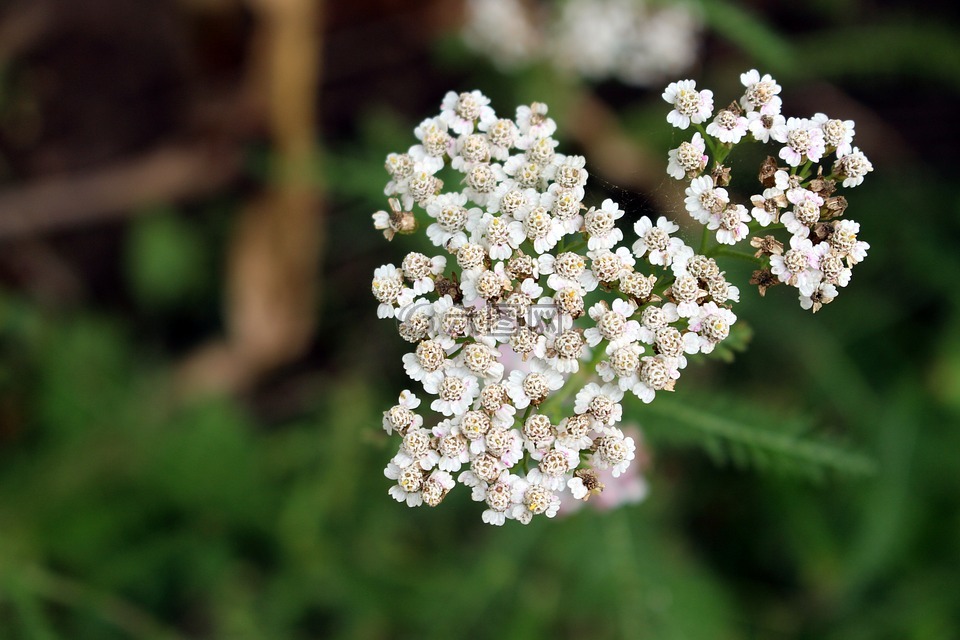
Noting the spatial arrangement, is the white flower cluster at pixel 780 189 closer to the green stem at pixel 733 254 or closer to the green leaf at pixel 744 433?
the green stem at pixel 733 254

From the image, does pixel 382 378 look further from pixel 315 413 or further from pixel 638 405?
pixel 638 405

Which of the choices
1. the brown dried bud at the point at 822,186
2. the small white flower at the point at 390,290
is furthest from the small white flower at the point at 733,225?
the small white flower at the point at 390,290

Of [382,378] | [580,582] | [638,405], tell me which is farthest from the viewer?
[382,378]

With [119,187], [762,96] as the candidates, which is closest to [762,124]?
[762,96]

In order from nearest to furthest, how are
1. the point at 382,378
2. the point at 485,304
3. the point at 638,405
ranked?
the point at 485,304 < the point at 638,405 < the point at 382,378

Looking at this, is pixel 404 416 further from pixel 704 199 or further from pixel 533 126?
pixel 704 199

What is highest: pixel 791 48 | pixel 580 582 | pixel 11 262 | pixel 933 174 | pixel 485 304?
pixel 485 304

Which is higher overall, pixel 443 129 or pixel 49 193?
→ pixel 443 129

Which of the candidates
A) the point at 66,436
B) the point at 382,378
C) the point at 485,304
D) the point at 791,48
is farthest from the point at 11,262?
the point at 791,48

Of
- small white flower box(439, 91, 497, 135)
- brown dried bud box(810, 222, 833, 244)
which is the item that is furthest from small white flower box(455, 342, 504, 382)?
brown dried bud box(810, 222, 833, 244)
